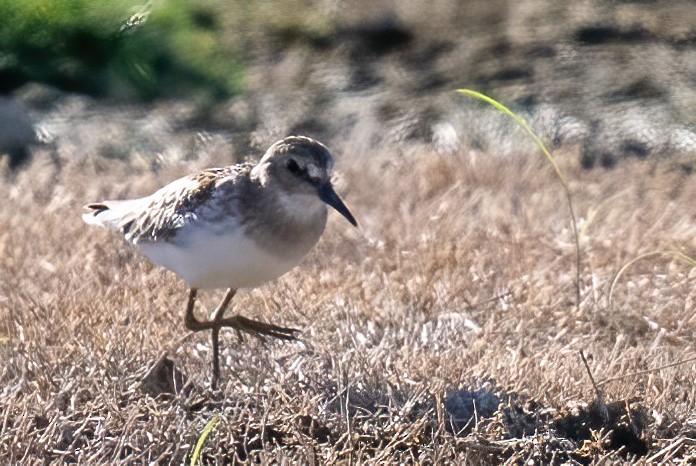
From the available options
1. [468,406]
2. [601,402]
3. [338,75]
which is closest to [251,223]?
[468,406]

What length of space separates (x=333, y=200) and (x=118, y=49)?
4.74 meters

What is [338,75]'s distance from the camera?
8688 millimetres

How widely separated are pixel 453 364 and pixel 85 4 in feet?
16.6

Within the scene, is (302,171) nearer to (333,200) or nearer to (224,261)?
(333,200)

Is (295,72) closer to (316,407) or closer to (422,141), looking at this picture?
(422,141)

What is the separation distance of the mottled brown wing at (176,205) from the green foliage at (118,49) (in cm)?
360

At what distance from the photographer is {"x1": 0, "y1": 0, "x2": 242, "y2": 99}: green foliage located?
835 centimetres

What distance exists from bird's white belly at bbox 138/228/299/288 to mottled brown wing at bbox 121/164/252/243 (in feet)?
0.42

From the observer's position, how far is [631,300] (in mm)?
5312

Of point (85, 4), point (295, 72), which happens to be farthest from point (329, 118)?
point (85, 4)

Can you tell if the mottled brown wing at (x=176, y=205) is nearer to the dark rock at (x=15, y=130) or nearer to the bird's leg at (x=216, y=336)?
the bird's leg at (x=216, y=336)

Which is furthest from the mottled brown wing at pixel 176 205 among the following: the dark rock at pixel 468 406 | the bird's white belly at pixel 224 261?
the dark rock at pixel 468 406

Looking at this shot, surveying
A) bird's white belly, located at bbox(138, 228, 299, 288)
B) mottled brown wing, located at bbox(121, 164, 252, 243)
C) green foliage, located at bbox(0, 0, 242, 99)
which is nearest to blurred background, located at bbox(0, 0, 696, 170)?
green foliage, located at bbox(0, 0, 242, 99)

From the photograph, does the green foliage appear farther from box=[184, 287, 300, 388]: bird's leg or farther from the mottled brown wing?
box=[184, 287, 300, 388]: bird's leg
